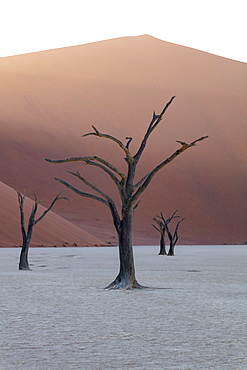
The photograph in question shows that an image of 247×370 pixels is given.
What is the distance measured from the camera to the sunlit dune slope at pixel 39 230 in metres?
44.2

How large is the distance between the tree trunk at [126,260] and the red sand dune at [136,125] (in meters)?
44.7

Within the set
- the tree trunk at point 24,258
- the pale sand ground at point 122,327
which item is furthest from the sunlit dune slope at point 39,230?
the pale sand ground at point 122,327

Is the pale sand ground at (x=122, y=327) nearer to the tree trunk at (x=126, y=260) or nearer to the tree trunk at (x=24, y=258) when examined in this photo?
the tree trunk at (x=126, y=260)

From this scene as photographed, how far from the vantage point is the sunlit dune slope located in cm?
4419

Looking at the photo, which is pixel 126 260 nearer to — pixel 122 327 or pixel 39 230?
pixel 122 327

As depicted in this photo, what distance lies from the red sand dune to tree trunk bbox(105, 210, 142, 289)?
44683mm

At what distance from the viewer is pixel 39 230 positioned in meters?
46.4

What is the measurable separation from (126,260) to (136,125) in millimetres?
69347

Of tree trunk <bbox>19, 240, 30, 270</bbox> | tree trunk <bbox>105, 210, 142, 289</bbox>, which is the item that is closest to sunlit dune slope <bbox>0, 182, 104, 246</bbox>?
tree trunk <bbox>19, 240, 30, 270</bbox>

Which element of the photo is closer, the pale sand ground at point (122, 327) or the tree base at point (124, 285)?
the pale sand ground at point (122, 327)

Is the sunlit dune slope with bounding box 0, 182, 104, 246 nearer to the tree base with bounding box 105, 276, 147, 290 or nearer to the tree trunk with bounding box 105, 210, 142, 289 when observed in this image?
the tree trunk with bounding box 105, 210, 142, 289

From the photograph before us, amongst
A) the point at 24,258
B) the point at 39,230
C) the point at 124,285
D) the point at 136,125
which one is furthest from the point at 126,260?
the point at 136,125

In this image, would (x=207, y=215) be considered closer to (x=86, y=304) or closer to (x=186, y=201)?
(x=186, y=201)

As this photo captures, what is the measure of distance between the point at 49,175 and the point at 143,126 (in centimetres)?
1542
